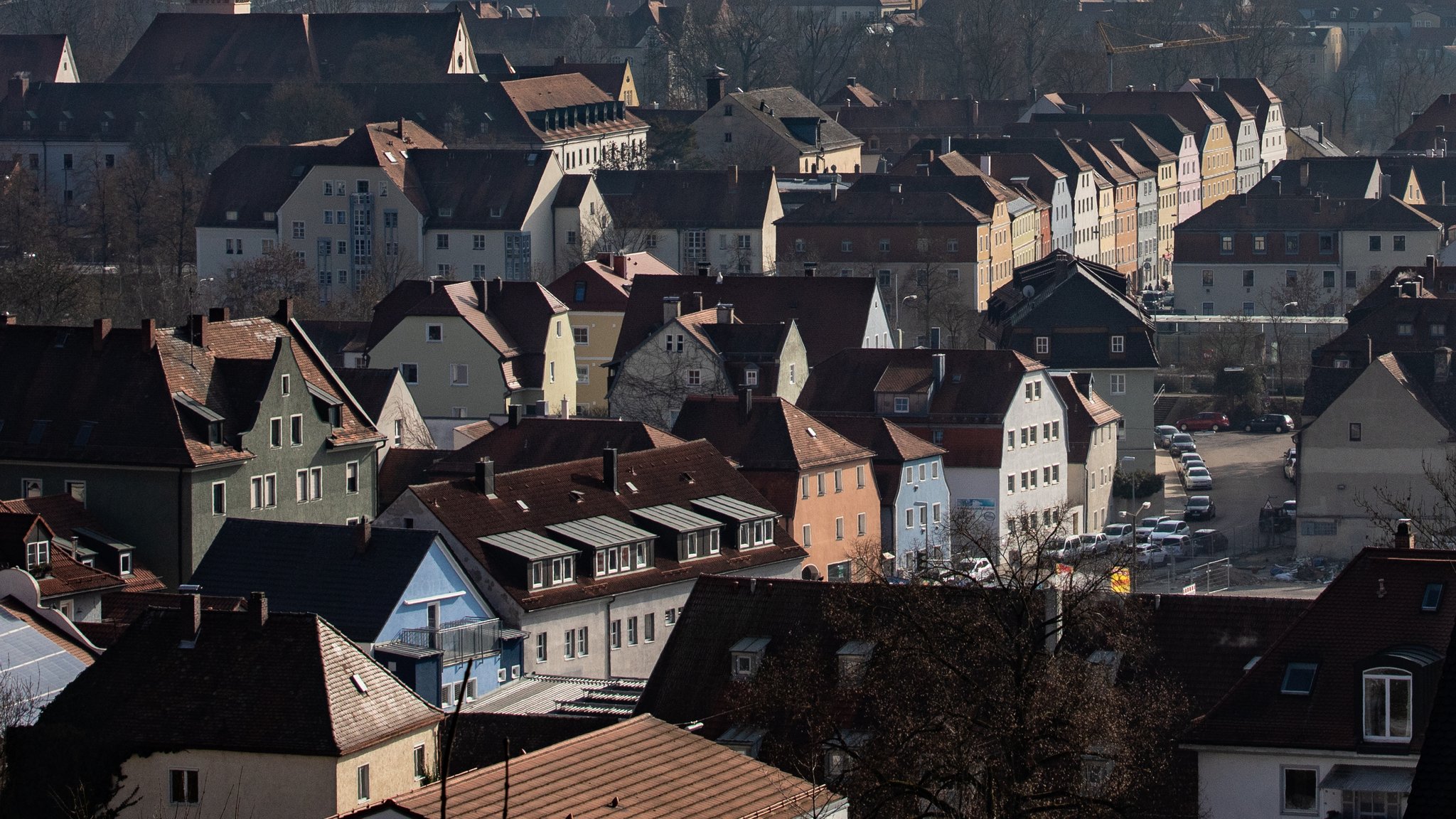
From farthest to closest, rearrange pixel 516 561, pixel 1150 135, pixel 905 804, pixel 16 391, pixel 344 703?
1. pixel 1150 135
2. pixel 16 391
3. pixel 516 561
4. pixel 344 703
5. pixel 905 804

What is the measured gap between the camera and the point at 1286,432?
8488 centimetres

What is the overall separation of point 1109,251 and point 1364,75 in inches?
2461

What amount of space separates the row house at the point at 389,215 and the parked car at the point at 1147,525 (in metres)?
30.8

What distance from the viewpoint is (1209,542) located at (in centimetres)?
6825

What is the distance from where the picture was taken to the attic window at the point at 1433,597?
3164 centimetres

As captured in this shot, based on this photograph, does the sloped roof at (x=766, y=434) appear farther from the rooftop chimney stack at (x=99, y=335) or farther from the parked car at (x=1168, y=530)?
the rooftop chimney stack at (x=99, y=335)

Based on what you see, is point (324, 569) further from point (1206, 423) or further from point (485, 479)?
point (1206, 423)

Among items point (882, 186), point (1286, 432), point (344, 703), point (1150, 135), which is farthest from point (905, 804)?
point (1150, 135)

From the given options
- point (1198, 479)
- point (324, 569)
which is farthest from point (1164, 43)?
point (324, 569)

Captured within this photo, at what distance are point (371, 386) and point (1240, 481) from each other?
2429cm

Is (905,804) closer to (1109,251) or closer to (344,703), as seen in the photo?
(344,703)

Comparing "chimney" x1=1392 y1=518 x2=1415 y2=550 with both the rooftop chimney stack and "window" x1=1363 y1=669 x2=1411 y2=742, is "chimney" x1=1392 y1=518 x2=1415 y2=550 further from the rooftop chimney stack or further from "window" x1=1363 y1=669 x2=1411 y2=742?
the rooftop chimney stack

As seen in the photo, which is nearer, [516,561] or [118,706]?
[118,706]

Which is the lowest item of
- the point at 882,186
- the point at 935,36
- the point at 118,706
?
the point at 118,706
